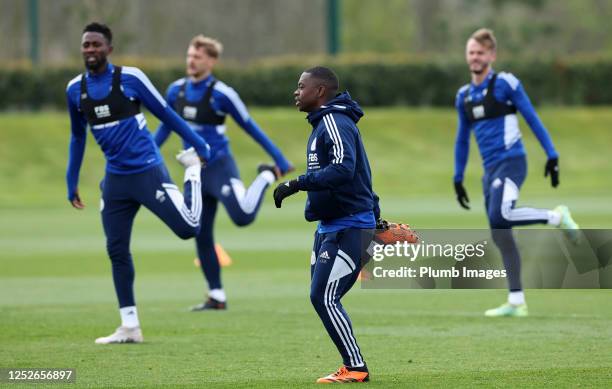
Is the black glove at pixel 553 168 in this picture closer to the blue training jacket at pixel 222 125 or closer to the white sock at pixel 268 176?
the blue training jacket at pixel 222 125

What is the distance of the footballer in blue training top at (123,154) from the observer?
1027 centimetres

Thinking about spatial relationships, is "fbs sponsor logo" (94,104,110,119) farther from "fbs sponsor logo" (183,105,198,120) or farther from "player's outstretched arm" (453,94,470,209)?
"player's outstretched arm" (453,94,470,209)

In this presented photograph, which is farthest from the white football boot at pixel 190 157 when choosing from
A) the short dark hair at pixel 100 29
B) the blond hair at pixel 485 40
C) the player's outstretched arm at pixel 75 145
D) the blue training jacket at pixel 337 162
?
the blond hair at pixel 485 40

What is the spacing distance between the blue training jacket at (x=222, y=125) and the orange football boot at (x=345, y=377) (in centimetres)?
516

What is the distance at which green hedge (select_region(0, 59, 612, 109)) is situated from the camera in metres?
36.8

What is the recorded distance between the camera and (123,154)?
33.8 ft

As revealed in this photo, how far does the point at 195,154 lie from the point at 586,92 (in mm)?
31950

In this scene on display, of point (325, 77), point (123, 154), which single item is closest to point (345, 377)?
point (325, 77)

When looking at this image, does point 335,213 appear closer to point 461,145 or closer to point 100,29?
point 100,29

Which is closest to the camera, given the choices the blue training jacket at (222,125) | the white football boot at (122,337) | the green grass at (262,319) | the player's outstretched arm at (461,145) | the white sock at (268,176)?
the green grass at (262,319)

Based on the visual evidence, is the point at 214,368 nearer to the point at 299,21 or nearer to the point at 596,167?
the point at 596,167

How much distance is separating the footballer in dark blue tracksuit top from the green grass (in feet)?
1.29

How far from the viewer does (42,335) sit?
10.7 metres

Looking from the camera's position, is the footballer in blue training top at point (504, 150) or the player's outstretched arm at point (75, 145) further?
the footballer in blue training top at point (504, 150)
